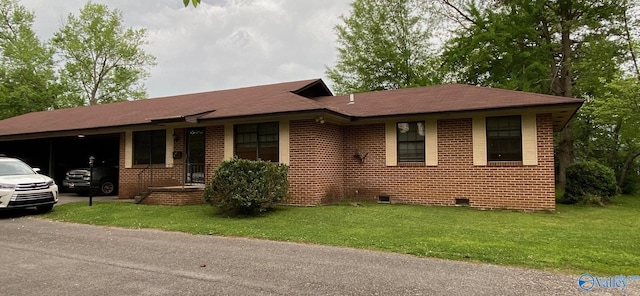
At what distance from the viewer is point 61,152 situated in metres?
19.5

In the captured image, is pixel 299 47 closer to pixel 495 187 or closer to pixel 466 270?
A: pixel 495 187

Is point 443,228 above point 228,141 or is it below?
below

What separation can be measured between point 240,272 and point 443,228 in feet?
15.4

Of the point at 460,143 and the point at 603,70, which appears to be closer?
the point at 460,143

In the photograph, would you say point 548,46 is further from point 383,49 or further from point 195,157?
point 195,157

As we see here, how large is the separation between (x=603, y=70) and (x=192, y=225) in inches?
805

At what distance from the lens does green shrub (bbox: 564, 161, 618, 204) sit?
40.6 feet

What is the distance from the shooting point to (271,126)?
12125mm

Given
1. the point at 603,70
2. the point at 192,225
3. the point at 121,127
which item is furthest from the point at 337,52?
the point at 192,225

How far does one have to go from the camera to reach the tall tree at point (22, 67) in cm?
3127

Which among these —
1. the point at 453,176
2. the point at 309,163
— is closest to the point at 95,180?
the point at 309,163

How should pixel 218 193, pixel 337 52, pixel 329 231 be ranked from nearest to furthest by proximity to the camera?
pixel 329 231 < pixel 218 193 < pixel 337 52

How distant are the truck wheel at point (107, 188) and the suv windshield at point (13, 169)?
16.8 feet

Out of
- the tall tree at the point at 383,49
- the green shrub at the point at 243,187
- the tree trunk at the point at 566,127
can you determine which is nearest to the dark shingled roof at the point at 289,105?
the green shrub at the point at 243,187
